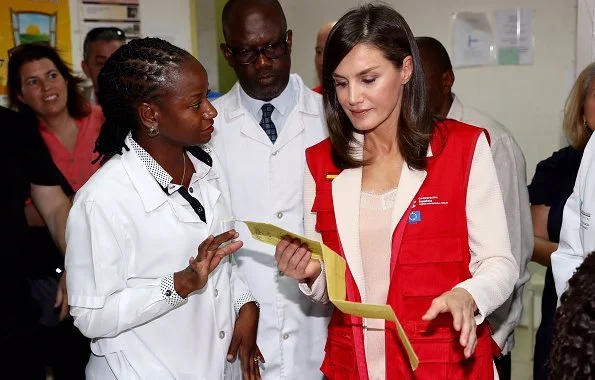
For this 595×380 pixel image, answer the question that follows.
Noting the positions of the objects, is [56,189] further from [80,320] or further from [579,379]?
[579,379]

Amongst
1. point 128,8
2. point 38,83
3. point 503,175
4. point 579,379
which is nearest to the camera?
point 579,379

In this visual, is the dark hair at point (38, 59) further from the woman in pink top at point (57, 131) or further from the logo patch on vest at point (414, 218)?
the logo patch on vest at point (414, 218)

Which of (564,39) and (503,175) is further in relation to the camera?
(564,39)

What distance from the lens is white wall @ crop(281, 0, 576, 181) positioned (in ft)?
14.6

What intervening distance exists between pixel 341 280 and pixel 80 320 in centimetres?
66

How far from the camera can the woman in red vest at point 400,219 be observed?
1859mm

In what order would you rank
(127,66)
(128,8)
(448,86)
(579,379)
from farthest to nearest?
(128,8), (448,86), (127,66), (579,379)

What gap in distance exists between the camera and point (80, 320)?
1859 mm

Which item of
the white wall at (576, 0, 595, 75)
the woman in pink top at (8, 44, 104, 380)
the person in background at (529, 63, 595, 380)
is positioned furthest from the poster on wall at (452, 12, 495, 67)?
the woman in pink top at (8, 44, 104, 380)

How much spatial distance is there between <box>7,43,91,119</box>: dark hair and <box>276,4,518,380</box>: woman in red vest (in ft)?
6.15

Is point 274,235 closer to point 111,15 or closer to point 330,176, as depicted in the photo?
point 330,176

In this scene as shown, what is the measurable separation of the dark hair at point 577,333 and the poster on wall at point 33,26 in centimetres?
337

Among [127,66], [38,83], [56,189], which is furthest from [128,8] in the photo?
[127,66]

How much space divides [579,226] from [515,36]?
9.34 ft
